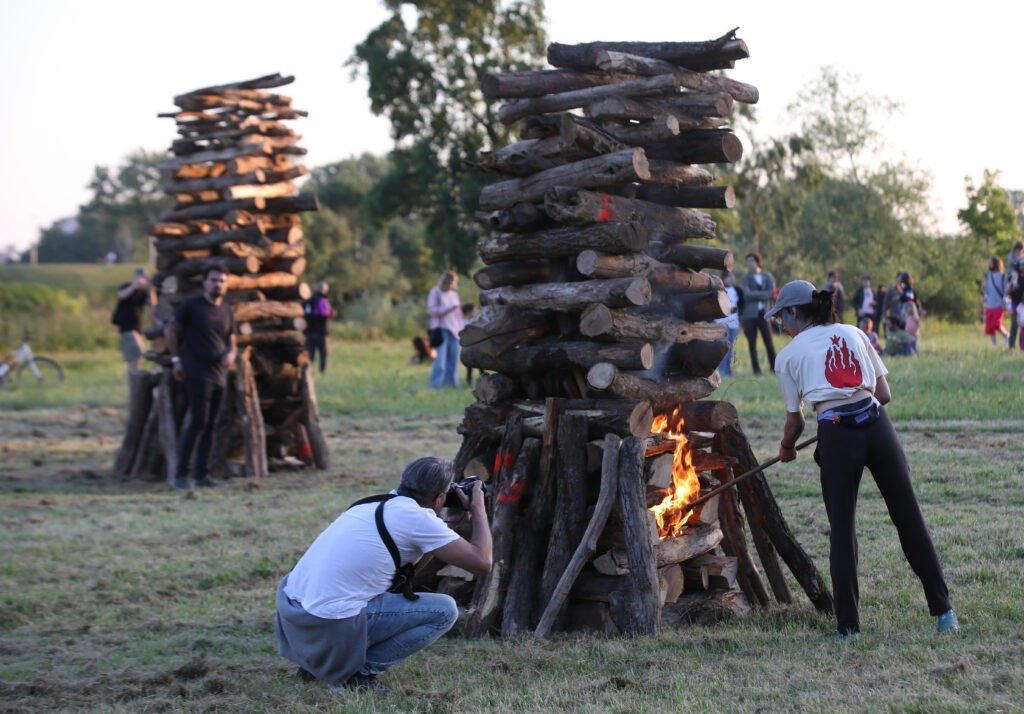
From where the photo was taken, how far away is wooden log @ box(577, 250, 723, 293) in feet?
→ 24.8

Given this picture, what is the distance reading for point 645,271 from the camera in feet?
25.4

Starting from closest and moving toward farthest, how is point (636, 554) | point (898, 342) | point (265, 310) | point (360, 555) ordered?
point (360, 555) → point (636, 554) → point (265, 310) → point (898, 342)

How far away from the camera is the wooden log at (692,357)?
789 centimetres

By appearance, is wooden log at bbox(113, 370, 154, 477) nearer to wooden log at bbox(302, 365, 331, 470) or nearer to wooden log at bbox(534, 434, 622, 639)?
wooden log at bbox(302, 365, 331, 470)

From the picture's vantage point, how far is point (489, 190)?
8.28 m

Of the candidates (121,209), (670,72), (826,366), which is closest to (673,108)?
(670,72)

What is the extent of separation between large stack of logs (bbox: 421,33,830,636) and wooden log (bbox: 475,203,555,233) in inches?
0.6

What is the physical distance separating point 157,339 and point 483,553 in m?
8.68

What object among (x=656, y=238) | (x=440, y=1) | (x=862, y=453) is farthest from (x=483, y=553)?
(x=440, y=1)

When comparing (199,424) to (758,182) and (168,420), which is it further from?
(758,182)

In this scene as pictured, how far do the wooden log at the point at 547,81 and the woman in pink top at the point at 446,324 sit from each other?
13036 millimetres

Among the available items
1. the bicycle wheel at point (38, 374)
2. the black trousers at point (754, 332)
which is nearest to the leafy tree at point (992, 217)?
the black trousers at point (754, 332)

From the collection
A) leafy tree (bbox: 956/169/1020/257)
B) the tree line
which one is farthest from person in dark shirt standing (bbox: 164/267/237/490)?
leafy tree (bbox: 956/169/1020/257)

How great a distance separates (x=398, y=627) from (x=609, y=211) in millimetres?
2750
